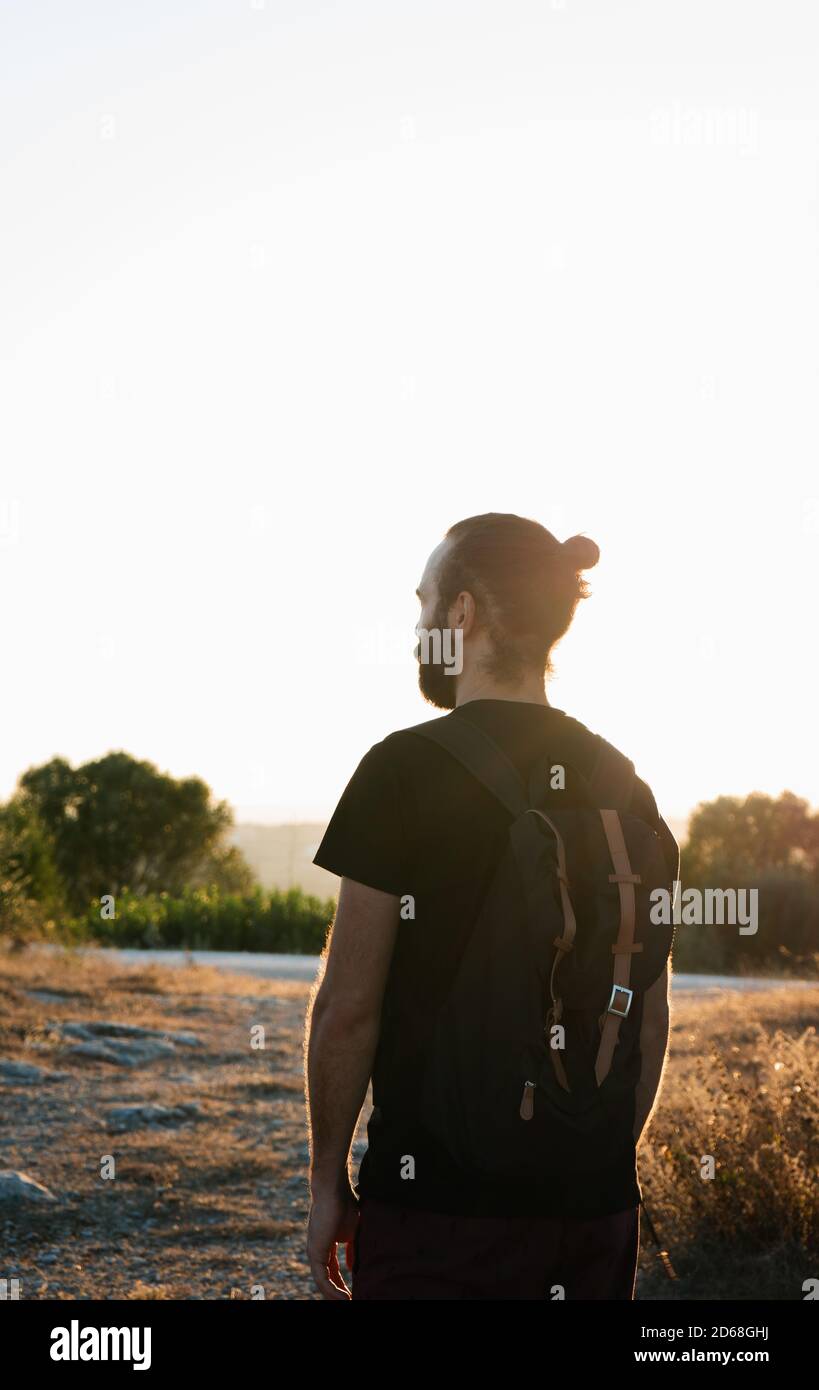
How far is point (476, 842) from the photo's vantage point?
2.22m

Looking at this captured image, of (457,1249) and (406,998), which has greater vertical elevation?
(406,998)

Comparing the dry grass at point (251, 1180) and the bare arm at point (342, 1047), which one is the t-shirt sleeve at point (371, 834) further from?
the dry grass at point (251, 1180)

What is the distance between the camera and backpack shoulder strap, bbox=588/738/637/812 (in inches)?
93.7

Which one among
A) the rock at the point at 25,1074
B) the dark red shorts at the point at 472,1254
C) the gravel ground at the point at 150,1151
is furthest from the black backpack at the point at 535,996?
the rock at the point at 25,1074

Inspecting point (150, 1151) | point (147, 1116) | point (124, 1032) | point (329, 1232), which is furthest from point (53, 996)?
point (329, 1232)

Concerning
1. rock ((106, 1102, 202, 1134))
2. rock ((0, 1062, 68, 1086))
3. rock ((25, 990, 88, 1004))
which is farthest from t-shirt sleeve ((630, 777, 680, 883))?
rock ((25, 990, 88, 1004))

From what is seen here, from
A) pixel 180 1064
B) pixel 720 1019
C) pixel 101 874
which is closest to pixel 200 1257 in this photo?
pixel 180 1064

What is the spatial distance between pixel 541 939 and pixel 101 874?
3194 cm

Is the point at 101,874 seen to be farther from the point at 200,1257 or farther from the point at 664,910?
the point at 664,910

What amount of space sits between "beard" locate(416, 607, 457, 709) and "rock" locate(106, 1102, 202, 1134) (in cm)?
589

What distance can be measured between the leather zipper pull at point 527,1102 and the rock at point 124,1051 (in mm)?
8210

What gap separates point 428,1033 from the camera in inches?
87.2

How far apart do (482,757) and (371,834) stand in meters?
0.25

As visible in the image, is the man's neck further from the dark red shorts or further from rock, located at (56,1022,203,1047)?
rock, located at (56,1022,203,1047)
